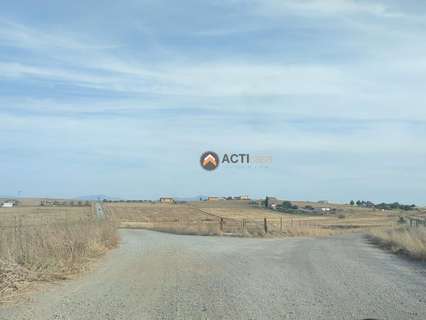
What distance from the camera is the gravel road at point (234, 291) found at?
1050 cm

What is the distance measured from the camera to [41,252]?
16.0 metres

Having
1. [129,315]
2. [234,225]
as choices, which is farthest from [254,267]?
[234,225]

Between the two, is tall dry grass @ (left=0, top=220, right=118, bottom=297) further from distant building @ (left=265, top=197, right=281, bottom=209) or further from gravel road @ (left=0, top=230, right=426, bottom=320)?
distant building @ (left=265, top=197, right=281, bottom=209)

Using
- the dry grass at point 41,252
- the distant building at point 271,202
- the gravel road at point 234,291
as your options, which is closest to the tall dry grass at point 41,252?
the dry grass at point 41,252

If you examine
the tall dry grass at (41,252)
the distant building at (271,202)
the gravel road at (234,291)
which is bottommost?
the gravel road at (234,291)

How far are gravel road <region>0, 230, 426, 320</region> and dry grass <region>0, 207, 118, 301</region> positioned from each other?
589 mm

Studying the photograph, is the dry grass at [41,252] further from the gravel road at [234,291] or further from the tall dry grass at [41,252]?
the gravel road at [234,291]

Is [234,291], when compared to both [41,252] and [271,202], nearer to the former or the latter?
[41,252]

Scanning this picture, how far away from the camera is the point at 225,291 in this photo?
12984 millimetres

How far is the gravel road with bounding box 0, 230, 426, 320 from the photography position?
10.5 metres

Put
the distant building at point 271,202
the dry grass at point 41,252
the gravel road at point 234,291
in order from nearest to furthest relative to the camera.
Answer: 1. the gravel road at point 234,291
2. the dry grass at point 41,252
3. the distant building at point 271,202

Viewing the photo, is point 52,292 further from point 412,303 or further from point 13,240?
point 412,303

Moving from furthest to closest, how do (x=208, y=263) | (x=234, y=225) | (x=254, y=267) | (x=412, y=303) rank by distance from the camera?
1. (x=234, y=225)
2. (x=208, y=263)
3. (x=254, y=267)
4. (x=412, y=303)

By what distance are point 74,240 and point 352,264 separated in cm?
862
